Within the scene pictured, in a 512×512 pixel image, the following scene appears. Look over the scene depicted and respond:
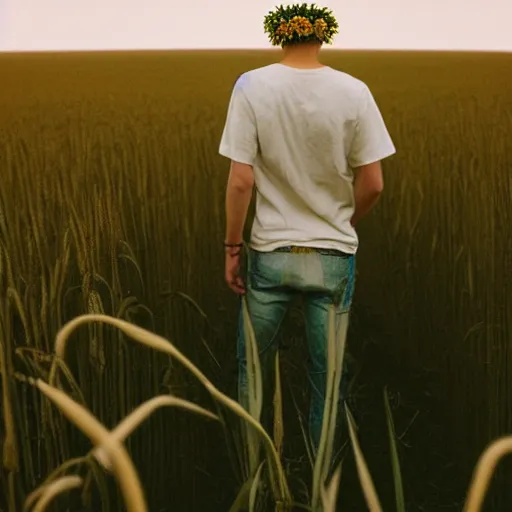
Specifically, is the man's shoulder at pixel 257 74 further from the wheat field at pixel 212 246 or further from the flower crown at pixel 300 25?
the wheat field at pixel 212 246

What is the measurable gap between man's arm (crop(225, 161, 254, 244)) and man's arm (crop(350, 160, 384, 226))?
0.23m

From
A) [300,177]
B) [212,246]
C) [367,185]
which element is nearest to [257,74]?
[300,177]

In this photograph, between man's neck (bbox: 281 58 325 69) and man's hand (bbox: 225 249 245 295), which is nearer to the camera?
man's neck (bbox: 281 58 325 69)

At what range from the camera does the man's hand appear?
4.57ft

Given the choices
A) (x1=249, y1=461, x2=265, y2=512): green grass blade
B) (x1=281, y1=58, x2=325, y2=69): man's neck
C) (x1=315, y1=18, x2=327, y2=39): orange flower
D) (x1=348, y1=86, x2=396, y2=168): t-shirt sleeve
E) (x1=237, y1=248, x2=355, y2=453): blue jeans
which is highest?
(x1=315, y1=18, x2=327, y2=39): orange flower

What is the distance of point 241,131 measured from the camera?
4.13ft

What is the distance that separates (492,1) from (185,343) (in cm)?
110

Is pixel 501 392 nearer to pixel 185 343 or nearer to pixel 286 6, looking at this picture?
pixel 185 343

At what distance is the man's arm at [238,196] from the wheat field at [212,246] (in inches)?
6.4

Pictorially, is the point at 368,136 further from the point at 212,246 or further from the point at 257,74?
the point at 212,246

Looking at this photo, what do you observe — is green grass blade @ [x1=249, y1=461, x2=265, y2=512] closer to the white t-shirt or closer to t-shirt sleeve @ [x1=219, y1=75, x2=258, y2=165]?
the white t-shirt

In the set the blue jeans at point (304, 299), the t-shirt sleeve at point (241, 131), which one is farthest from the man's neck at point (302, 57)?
the blue jeans at point (304, 299)

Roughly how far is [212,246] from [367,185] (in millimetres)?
402

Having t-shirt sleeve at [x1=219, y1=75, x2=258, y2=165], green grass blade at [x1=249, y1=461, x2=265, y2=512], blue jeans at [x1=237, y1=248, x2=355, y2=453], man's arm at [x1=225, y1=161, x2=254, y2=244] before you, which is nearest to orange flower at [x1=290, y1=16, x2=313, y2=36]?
t-shirt sleeve at [x1=219, y1=75, x2=258, y2=165]
